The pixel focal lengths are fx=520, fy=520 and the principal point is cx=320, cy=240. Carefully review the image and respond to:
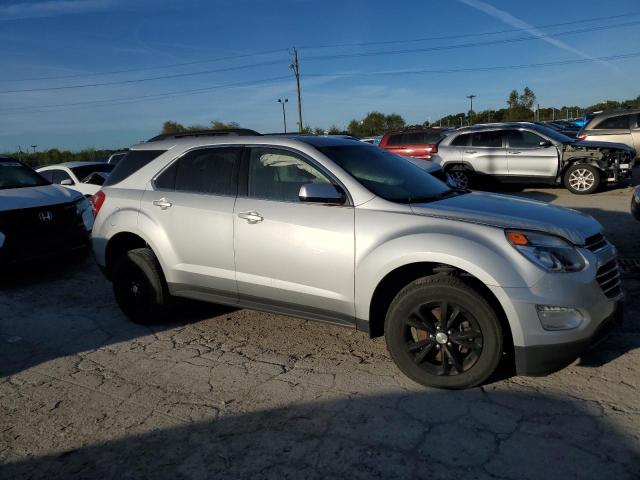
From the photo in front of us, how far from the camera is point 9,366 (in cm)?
416

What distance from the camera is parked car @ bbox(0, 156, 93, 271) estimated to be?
6383mm

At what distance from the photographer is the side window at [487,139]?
12711 mm

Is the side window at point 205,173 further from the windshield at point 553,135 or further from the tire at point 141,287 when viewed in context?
the windshield at point 553,135

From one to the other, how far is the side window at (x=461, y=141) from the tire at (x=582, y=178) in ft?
8.20

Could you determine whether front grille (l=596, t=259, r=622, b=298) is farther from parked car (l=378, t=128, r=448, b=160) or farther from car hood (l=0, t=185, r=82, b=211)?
parked car (l=378, t=128, r=448, b=160)

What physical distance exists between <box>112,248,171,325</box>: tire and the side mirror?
1.77 m

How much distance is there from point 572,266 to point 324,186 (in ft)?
5.56

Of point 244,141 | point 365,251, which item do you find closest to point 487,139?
point 244,141

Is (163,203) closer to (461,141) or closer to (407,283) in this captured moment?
(407,283)

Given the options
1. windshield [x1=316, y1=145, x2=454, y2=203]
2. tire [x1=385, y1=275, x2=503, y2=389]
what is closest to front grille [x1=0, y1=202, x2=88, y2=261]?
windshield [x1=316, y1=145, x2=454, y2=203]

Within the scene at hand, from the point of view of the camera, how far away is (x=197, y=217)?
4.34 meters

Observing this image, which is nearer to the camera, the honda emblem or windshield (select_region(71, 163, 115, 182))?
the honda emblem

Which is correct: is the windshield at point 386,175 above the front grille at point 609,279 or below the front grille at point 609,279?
above

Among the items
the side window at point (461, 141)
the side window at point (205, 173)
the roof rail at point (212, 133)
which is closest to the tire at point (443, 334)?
the side window at point (205, 173)
